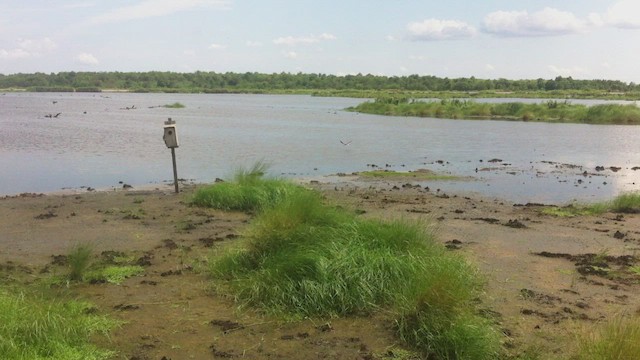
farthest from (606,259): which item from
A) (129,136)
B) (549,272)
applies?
(129,136)

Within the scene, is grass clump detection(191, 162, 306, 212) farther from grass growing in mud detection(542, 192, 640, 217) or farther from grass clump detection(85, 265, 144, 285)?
grass growing in mud detection(542, 192, 640, 217)

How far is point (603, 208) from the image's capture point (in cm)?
1345

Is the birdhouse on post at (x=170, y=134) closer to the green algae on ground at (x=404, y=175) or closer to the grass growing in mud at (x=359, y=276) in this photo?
the grass growing in mud at (x=359, y=276)

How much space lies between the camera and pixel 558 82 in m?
122

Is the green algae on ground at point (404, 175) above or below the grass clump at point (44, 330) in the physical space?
below

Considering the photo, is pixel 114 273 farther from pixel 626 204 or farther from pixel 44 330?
pixel 626 204

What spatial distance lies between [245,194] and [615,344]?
29.1ft

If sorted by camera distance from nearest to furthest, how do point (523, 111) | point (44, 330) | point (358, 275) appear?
1. point (44, 330)
2. point (358, 275)
3. point (523, 111)

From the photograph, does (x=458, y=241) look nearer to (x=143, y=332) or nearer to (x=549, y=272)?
(x=549, y=272)

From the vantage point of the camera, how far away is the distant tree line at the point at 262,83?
402ft

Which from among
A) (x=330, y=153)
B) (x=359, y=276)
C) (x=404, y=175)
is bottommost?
(x=330, y=153)

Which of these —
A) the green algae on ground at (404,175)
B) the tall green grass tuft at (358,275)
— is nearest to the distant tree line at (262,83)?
the green algae on ground at (404,175)

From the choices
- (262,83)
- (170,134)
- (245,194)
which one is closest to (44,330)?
(245,194)

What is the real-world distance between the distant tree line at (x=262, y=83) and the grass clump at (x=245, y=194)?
4329 inches
